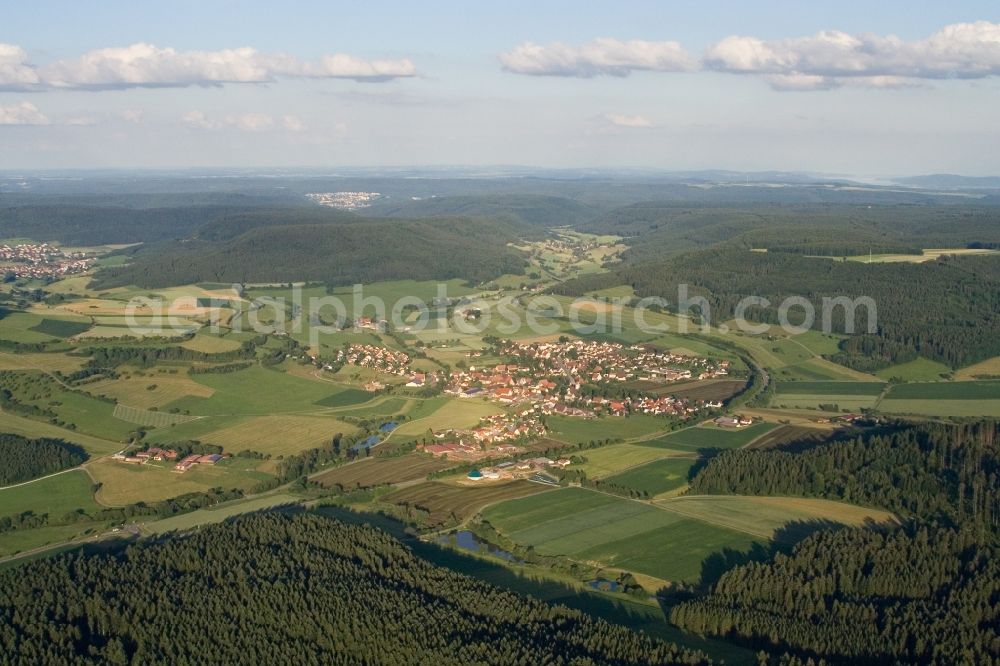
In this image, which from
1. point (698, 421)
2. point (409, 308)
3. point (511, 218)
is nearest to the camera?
point (698, 421)

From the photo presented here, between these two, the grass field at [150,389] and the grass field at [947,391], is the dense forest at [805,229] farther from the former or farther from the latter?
the grass field at [150,389]

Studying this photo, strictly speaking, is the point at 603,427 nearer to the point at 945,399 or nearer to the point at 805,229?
the point at 945,399

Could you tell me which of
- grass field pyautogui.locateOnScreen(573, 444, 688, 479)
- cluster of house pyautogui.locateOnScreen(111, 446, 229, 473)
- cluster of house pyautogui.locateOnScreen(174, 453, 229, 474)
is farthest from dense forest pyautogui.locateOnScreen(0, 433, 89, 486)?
grass field pyautogui.locateOnScreen(573, 444, 688, 479)

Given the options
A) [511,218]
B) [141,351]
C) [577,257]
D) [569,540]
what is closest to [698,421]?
[569,540]

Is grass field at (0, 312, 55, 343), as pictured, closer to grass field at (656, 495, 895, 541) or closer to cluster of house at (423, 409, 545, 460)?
cluster of house at (423, 409, 545, 460)

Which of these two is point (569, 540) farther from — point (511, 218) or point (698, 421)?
point (511, 218)

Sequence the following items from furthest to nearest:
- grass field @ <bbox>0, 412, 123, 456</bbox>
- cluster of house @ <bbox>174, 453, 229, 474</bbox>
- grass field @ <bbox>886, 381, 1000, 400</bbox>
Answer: grass field @ <bbox>886, 381, 1000, 400</bbox>
grass field @ <bbox>0, 412, 123, 456</bbox>
cluster of house @ <bbox>174, 453, 229, 474</bbox>
